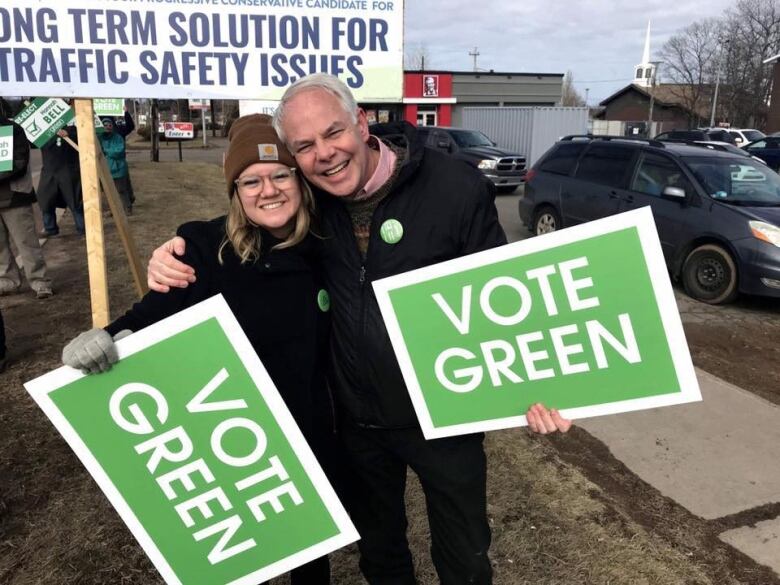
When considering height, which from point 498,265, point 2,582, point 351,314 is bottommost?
point 2,582

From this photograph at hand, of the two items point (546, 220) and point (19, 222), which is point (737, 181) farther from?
point (19, 222)

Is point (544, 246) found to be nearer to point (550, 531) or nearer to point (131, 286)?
point (550, 531)

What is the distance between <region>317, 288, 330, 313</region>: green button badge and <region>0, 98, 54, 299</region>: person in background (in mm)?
5040

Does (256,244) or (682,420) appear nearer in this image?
(256,244)

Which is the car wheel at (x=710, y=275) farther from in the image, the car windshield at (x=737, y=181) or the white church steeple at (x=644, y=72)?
the white church steeple at (x=644, y=72)

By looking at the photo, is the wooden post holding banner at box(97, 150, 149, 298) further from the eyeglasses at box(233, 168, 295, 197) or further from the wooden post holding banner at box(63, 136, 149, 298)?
the eyeglasses at box(233, 168, 295, 197)

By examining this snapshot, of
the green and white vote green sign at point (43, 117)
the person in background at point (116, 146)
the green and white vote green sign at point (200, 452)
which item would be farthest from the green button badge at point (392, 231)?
the person in background at point (116, 146)

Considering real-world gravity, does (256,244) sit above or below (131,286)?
above

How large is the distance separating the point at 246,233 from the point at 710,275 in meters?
6.36

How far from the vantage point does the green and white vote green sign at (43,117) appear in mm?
4895

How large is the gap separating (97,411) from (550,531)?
217 cm

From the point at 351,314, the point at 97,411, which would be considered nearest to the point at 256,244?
the point at 351,314

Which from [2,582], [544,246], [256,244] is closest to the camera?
[544,246]

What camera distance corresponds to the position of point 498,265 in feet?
5.50
